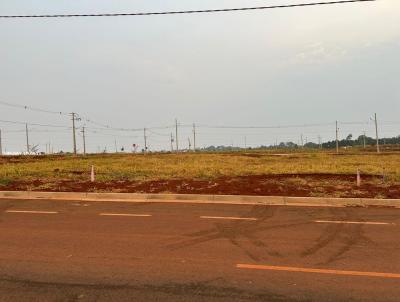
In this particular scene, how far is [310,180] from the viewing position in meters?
19.5

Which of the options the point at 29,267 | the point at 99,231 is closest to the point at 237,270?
the point at 29,267

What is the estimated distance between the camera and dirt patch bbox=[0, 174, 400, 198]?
15.7 m

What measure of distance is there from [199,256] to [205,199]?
25.2 feet

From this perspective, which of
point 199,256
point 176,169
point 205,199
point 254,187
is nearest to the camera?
point 199,256

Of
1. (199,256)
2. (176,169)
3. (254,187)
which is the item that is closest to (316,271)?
(199,256)

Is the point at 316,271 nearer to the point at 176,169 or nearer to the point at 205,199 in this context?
the point at 205,199

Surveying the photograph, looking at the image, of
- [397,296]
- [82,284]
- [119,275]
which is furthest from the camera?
[119,275]

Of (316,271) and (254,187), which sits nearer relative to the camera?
(316,271)

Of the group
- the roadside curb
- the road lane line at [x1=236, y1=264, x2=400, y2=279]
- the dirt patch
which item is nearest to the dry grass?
the dirt patch

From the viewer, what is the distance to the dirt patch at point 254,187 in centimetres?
1573

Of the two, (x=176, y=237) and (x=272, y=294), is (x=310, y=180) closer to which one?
(x=176, y=237)

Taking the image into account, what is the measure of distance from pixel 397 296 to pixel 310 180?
1435cm

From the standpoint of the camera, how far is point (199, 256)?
7.27m

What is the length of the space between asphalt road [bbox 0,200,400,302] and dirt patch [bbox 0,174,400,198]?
3537 millimetres
